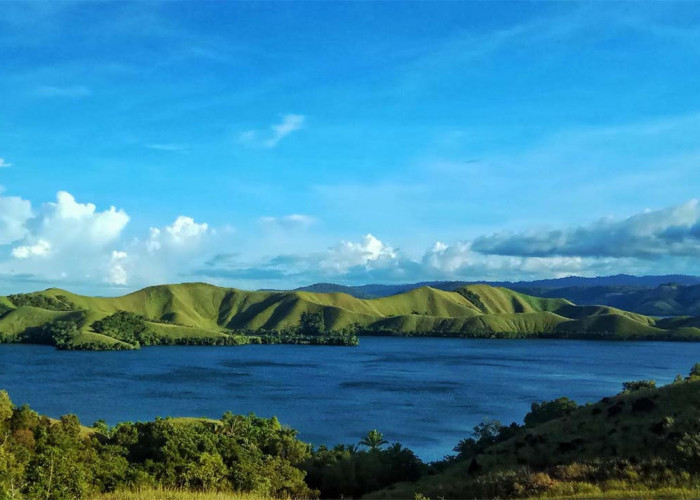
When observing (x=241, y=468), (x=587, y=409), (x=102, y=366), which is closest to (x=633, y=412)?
(x=587, y=409)

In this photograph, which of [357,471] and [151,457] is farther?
A: [357,471]

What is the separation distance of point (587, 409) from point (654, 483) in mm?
22765

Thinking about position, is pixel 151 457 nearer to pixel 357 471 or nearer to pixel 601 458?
pixel 357 471

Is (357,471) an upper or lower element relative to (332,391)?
upper

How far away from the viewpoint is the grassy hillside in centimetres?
2230

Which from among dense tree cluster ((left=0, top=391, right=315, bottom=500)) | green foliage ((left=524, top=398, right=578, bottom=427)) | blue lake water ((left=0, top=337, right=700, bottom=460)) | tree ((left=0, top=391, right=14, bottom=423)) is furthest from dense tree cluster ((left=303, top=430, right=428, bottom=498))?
blue lake water ((left=0, top=337, right=700, bottom=460))

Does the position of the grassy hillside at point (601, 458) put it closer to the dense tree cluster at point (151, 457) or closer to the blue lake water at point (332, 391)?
the dense tree cluster at point (151, 457)

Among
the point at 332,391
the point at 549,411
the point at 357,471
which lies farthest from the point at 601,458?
the point at 332,391

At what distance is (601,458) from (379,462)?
20775 millimetres

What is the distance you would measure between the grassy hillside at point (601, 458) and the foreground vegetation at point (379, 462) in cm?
8

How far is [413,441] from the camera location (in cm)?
8350

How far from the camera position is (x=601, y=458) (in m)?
30.7

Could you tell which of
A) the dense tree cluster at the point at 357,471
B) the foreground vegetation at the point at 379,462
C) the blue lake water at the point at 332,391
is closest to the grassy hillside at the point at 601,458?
the foreground vegetation at the point at 379,462

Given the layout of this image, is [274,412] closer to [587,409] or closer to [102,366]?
[587,409]
